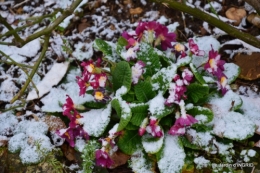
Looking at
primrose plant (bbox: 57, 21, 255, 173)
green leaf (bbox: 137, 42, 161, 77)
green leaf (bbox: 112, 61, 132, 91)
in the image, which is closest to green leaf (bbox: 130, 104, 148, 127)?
primrose plant (bbox: 57, 21, 255, 173)

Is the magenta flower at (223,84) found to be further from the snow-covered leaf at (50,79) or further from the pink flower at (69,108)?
the snow-covered leaf at (50,79)

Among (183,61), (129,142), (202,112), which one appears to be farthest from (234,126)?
(129,142)

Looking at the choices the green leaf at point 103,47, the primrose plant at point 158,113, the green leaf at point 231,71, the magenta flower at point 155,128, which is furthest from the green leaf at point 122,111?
the green leaf at point 231,71

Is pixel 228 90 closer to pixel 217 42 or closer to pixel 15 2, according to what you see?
pixel 217 42

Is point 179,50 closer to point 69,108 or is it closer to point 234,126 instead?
point 234,126

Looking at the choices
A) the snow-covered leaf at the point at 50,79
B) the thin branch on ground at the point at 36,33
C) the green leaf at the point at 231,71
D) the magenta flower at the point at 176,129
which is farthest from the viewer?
the snow-covered leaf at the point at 50,79

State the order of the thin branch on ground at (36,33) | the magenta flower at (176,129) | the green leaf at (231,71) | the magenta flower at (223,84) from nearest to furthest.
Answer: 1. the thin branch on ground at (36,33)
2. the magenta flower at (176,129)
3. the magenta flower at (223,84)
4. the green leaf at (231,71)

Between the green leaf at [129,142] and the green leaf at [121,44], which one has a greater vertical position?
the green leaf at [121,44]
